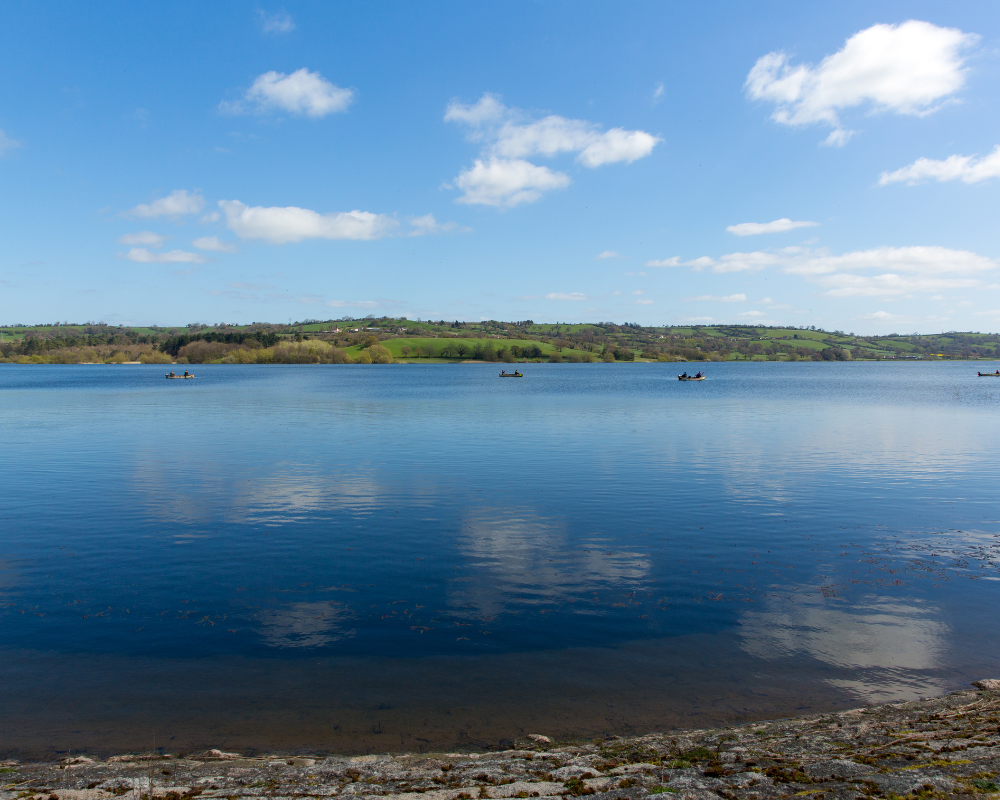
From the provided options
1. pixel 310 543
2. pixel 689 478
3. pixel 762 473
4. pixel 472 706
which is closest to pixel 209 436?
pixel 310 543

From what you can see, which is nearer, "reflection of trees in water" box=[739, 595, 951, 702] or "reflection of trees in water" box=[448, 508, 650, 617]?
"reflection of trees in water" box=[739, 595, 951, 702]

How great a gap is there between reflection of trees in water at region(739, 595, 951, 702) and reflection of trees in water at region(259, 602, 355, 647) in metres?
6.76

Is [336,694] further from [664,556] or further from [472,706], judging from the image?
[664,556]


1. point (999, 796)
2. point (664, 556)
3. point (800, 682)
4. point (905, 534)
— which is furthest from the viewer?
point (905, 534)

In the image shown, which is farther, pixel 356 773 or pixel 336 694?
pixel 336 694

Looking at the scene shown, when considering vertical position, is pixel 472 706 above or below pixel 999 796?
below

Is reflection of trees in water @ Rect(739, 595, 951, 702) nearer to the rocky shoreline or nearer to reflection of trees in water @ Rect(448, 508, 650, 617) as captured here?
the rocky shoreline

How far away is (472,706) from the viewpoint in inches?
325

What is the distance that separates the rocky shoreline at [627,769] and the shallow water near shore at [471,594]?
0.61 m

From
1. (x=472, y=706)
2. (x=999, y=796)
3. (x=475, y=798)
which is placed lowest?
(x=472, y=706)

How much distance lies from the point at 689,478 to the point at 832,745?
16.9 m

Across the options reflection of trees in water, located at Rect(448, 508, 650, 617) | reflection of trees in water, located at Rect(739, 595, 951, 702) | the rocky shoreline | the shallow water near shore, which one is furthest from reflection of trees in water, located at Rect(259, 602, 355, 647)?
reflection of trees in water, located at Rect(739, 595, 951, 702)

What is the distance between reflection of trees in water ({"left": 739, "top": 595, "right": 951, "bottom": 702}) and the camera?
891 centimetres

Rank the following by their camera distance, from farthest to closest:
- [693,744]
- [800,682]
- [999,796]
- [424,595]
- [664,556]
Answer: [664,556] → [424,595] → [800,682] → [693,744] → [999,796]
